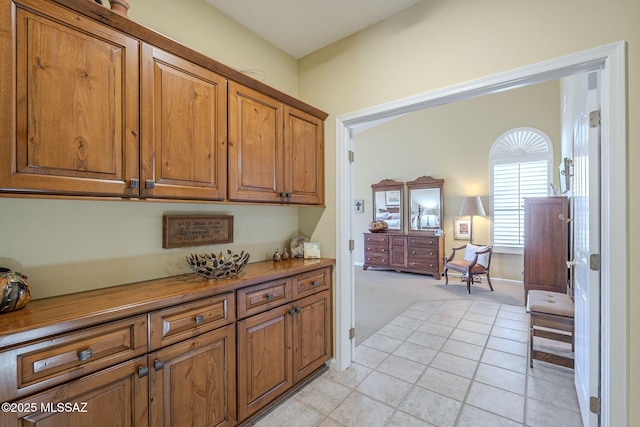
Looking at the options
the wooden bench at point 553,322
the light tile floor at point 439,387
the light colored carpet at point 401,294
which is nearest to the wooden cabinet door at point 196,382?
the light tile floor at point 439,387

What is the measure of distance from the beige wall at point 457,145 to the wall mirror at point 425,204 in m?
0.15

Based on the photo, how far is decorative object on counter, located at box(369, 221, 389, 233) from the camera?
681 centimetres

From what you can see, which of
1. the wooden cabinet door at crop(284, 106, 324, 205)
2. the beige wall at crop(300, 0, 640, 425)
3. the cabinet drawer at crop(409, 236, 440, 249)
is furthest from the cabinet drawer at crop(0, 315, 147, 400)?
the cabinet drawer at crop(409, 236, 440, 249)

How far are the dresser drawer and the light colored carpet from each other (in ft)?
2.66

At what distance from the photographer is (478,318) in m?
3.71

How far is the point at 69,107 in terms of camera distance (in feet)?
4.03

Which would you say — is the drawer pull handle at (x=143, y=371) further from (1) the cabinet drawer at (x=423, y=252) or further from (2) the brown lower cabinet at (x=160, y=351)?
(1) the cabinet drawer at (x=423, y=252)

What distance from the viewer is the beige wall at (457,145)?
523cm

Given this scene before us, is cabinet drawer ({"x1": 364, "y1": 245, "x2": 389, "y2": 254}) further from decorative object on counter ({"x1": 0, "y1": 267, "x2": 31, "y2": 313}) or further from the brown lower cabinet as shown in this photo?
decorative object on counter ({"x1": 0, "y1": 267, "x2": 31, "y2": 313})

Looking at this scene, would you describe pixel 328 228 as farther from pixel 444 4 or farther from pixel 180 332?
pixel 444 4

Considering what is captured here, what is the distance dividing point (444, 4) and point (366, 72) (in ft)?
2.27

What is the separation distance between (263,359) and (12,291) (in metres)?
1.31

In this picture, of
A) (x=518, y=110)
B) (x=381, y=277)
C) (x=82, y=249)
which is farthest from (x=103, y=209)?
(x=518, y=110)

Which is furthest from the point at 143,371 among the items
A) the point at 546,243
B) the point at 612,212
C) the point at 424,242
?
the point at 424,242
